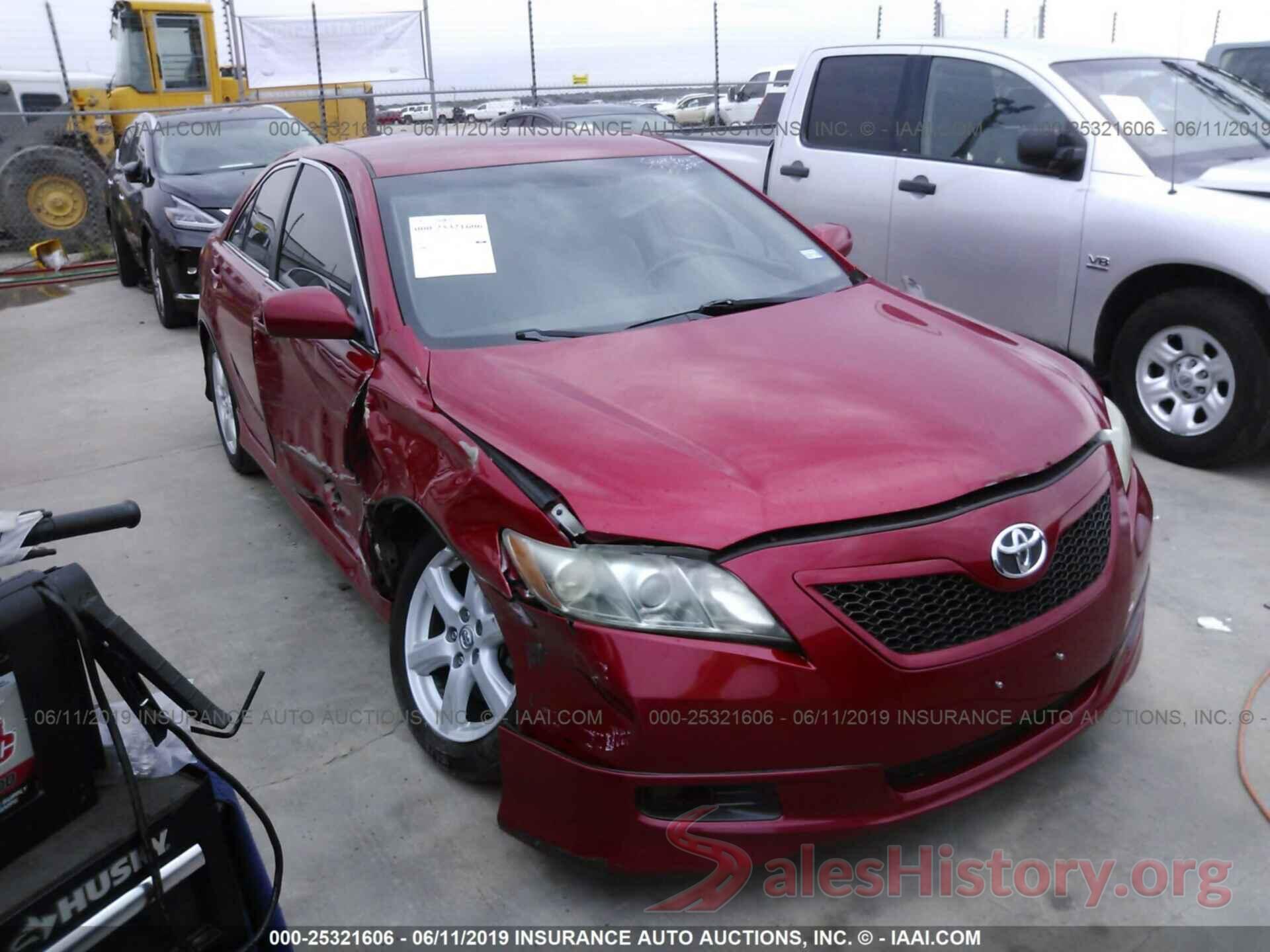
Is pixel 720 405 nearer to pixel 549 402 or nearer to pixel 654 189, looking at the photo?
pixel 549 402

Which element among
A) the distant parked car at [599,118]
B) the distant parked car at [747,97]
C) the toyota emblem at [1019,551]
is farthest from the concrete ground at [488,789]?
the distant parked car at [747,97]

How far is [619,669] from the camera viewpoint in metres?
2.19

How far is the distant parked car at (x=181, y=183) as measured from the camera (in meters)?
8.43

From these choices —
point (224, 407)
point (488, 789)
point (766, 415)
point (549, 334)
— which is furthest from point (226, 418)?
point (766, 415)

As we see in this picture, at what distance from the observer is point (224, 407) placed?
5.38 meters

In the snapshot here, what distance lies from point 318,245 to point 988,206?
333 centimetres

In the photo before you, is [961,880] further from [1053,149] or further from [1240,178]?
[1053,149]

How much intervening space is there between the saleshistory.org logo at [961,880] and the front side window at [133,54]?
14.9m

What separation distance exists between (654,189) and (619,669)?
2.07 m

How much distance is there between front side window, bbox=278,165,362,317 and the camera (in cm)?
343

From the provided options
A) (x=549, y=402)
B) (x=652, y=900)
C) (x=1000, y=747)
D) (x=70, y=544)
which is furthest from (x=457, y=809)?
(x=70, y=544)

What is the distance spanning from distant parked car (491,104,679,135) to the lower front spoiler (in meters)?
10.0

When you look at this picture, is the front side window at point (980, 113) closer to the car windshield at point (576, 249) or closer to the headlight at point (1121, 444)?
the car windshield at point (576, 249)

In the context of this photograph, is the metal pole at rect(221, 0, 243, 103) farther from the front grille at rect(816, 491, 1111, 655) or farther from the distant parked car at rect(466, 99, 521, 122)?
the front grille at rect(816, 491, 1111, 655)
